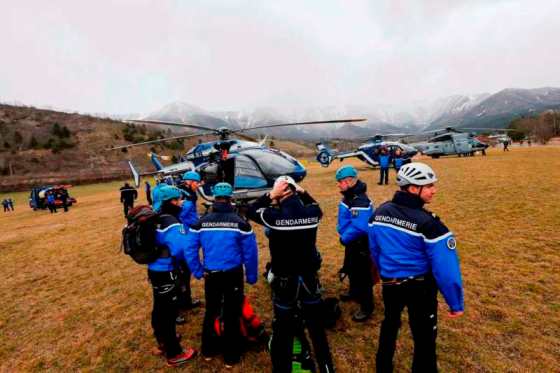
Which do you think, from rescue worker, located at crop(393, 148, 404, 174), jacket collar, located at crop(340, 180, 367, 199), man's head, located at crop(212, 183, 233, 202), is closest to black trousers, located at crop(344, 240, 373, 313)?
jacket collar, located at crop(340, 180, 367, 199)

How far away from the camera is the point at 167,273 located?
381 cm

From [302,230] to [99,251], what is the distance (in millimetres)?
9777

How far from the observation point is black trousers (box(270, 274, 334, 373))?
10.9ft

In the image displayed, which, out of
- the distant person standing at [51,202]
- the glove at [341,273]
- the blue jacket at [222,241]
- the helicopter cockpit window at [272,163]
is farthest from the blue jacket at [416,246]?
the distant person standing at [51,202]

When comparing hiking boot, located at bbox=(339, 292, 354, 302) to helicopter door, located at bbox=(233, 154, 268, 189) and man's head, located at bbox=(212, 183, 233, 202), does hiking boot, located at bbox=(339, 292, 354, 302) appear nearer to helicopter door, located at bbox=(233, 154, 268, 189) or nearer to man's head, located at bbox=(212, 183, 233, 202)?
man's head, located at bbox=(212, 183, 233, 202)

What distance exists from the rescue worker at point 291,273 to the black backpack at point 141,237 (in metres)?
1.49

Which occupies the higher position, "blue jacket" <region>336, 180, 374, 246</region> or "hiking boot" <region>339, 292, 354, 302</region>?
"blue jacket" <region>336, 180, 374, 246</region>

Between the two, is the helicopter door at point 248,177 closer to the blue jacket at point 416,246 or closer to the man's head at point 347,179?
the man's head at point 347,179

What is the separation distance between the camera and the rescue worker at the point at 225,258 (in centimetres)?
379

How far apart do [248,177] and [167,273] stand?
7.61 meters

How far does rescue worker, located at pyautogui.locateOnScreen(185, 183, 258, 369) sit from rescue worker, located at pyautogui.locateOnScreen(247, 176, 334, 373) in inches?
24.9

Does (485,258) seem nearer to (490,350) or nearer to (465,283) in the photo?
(465,283)

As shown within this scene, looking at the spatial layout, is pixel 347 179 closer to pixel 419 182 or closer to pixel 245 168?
pixel 419 182

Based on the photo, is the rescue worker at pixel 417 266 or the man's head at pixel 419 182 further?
the man's head at pixel 419 182
